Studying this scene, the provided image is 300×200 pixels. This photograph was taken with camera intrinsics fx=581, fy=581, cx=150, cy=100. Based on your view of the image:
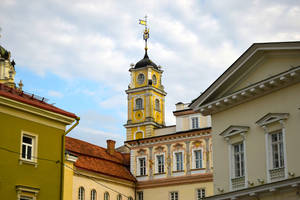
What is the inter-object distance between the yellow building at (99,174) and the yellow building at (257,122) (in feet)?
63.1

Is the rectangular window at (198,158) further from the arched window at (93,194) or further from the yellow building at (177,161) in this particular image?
the arched window at (93,194)

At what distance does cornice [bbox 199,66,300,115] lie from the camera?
24688 mm

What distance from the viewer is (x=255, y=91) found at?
1046 inches

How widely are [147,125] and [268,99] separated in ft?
134

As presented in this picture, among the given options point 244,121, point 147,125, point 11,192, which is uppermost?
point 147,125

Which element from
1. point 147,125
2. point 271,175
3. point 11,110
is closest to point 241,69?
point 271,175

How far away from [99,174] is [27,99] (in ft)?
73.1

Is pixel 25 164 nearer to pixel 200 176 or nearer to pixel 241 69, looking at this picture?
pixel 241 69

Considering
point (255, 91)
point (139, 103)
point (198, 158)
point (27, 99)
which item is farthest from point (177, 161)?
point (255, 91)

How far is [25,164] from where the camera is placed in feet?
88.7

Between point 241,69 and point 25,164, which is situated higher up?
point 241,69

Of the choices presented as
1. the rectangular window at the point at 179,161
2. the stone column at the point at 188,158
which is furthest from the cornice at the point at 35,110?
the rectangular window at the point at 179,161

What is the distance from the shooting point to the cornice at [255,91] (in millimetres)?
24688

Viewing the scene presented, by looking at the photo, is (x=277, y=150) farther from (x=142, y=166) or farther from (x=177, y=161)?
(x=142, y=166)
